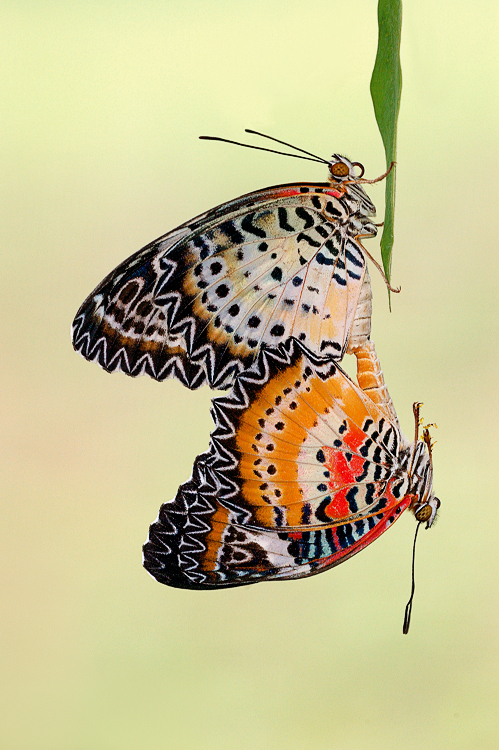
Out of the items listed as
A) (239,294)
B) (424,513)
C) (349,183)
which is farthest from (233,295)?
(424,513)

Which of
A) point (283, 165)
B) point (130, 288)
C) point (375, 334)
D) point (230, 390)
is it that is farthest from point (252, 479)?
point (283, 165)

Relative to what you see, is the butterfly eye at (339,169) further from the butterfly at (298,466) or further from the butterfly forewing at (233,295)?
the butterfly at (298,466)

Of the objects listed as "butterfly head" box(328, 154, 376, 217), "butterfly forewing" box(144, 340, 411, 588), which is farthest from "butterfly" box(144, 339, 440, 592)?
"butterfly head" box(328, 154, 376, 217)

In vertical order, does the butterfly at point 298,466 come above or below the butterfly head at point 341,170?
below

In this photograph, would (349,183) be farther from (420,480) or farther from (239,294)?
(420,480)

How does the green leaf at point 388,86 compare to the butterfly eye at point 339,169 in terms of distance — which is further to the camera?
the butterfly eye at point 339,169

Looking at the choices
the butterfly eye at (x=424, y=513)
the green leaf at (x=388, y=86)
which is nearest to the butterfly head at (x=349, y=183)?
the green leaf at (x=388, y=86)

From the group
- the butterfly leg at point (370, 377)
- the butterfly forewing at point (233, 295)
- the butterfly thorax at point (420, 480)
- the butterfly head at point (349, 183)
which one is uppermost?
the butterfly head at point (349, 183)
